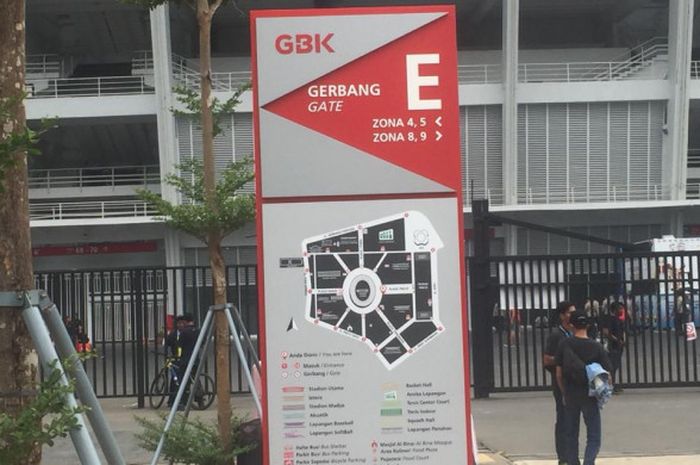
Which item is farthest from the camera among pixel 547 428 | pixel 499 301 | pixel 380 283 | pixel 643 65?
pixel 643 65

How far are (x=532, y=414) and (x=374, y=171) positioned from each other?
798 cm

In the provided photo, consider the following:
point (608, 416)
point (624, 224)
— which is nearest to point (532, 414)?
point (608, 416)

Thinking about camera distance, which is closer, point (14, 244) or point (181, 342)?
point (14, 244)

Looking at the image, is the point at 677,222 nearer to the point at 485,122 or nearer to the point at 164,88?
the point at 485,122

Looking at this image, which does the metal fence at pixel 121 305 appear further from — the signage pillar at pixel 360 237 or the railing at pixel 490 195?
the railing at pixel 490 195

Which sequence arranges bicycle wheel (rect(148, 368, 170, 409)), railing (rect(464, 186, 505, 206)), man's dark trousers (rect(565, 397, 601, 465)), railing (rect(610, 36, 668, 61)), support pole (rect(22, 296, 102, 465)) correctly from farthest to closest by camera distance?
railing (rect(610, 36, 668, 61))
railing (rect(464, 186, 505, 206))
bicycle wheel (rect(148, 368, 170, 409))
man's dark trousers (rect(565, 397, 601, 465))
support pole (rect(22, 296, 102, 465))

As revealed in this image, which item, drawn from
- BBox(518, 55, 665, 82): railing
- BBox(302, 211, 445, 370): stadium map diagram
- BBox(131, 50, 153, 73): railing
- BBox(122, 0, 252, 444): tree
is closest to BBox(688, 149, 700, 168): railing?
BBox(518, 55, 665, 82): railing

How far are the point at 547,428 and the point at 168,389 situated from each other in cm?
627

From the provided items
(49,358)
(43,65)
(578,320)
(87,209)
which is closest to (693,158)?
(87,209)

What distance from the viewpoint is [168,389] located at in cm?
1391

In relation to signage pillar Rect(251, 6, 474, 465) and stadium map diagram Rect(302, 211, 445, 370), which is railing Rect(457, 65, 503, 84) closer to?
signage pillar Rect(251, 6, 474, 465)

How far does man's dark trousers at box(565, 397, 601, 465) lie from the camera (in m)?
7.87

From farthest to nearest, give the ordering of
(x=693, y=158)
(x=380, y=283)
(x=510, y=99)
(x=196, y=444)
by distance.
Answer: (x=693, y=158)
(x=510, y=99)
(x=196, y=444)
(x=380, y=283)

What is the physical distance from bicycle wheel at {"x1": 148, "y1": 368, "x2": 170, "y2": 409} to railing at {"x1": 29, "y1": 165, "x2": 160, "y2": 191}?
21.6m
